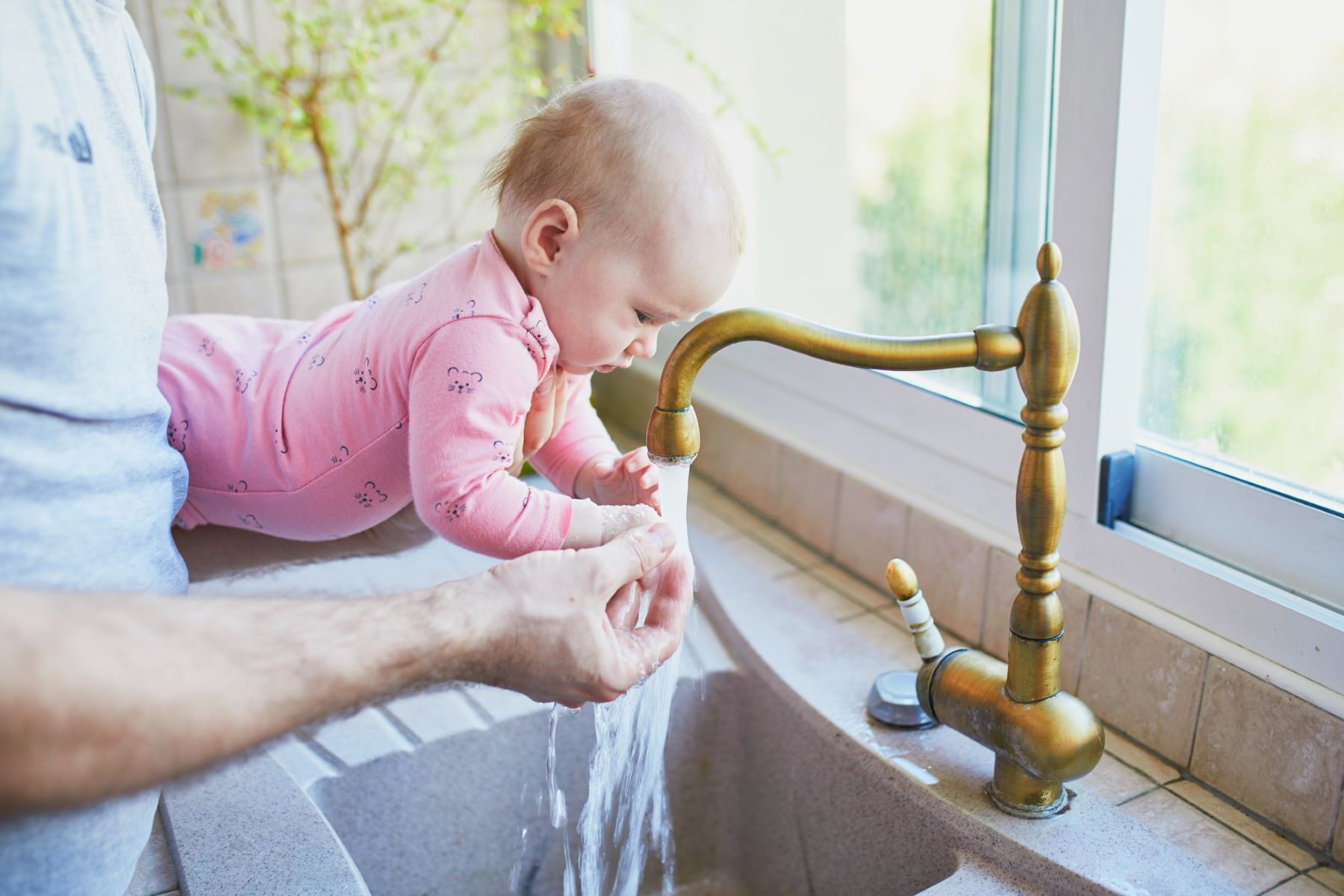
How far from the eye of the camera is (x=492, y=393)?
30.7 inches

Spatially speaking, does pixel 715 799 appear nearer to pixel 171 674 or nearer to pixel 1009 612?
pixel 1009 612

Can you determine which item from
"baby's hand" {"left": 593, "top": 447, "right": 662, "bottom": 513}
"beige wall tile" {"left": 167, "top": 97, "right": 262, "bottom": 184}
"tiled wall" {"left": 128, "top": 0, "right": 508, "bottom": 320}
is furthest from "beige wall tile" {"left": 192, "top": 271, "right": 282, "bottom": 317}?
"baby's hand" {"left": 593, "top": 447, "right": 662, "bottom": 513}

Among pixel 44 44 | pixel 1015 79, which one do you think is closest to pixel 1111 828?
pixel 1015 79

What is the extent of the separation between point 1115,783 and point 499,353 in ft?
1.96

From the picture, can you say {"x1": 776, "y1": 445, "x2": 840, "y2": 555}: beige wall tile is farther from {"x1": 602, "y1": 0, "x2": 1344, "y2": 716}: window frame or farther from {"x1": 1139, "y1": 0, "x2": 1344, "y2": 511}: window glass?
{"x1": 1139, "y1": 0, "x2": 1344, "y2": 511}: window glass

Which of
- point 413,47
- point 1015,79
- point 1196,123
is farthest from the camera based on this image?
point 413,47

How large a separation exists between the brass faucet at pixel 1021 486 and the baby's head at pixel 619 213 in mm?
69

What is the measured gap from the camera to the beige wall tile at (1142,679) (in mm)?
891

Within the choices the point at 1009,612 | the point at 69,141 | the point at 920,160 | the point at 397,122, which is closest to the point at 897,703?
the point at 1009,612

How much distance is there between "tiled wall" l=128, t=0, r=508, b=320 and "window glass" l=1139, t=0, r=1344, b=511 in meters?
1.06

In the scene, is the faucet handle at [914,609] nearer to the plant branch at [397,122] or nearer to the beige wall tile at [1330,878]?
the beige wall tile at [1330,878]

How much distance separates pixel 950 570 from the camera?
3.69 feet

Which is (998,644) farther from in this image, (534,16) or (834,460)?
(534,16)

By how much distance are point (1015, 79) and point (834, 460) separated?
464 mm
